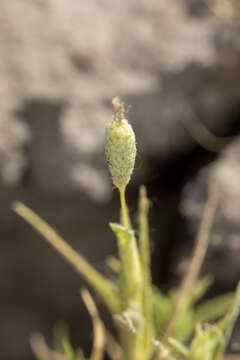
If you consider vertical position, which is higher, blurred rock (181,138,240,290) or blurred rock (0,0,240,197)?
blurred rock (0,0,240,197)

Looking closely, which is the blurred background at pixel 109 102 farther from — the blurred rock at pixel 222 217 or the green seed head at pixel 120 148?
the green seed head at pixel 120 148

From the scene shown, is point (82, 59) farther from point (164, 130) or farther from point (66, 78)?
point (164, 130)

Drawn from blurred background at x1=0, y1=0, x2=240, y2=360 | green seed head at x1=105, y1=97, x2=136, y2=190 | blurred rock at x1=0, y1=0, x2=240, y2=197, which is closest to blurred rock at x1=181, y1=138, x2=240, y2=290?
blurred background at x1=0, y1=0, x2=240, y2=360

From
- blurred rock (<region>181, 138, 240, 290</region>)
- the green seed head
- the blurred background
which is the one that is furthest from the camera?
the blurred background

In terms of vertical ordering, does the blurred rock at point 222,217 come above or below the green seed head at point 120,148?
above

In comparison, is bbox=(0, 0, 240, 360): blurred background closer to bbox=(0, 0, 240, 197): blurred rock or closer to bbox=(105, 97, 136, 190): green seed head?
bbox=(0, 0, 240, 197): blurred rock

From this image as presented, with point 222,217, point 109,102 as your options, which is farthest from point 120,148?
point 109,102

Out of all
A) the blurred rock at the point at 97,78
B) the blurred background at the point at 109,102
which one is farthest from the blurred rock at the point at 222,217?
the blurred rock at the point at 97,78

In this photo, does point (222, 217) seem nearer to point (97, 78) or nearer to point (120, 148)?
point (97, 78)

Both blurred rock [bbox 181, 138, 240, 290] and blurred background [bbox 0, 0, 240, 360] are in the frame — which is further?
blurred background [bbox 0, 0, 240, 360]
